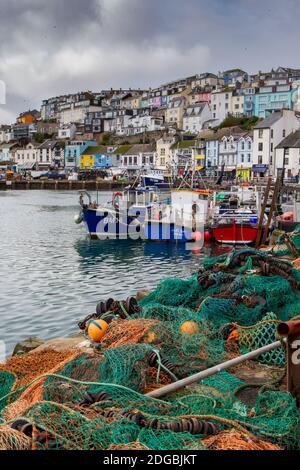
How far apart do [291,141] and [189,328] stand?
200 feet

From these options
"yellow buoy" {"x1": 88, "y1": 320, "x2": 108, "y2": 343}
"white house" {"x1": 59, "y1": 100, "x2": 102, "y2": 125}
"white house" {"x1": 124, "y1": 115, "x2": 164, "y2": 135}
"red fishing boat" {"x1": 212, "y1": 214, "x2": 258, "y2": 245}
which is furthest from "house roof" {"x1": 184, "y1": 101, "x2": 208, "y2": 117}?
"yellow buoy" {"x1": 88, "y1": 320, "x2": 108, "y2": 343}

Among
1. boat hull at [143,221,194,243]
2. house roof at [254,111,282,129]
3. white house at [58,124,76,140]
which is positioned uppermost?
white house at [58,124,76,140]

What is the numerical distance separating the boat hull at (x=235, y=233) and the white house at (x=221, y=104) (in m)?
80.6

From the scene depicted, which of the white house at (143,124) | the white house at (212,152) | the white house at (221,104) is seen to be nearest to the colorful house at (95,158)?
the white house at (143,124)

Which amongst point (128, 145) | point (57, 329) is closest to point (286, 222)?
point (57, 329)

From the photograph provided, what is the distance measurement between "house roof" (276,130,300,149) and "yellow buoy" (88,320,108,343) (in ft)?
194

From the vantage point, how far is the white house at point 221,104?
103 m

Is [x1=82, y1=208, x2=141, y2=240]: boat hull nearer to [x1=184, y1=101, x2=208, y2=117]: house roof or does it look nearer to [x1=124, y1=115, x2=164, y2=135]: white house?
[x1=184, y1=101, x2=208, y2=117]: house roof

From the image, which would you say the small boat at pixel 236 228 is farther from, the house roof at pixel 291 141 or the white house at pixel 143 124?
the white house at pixel 143 124

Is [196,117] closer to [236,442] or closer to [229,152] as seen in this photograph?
[229,152]

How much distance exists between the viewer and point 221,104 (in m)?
104

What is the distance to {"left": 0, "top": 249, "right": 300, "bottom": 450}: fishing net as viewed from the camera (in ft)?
12.3

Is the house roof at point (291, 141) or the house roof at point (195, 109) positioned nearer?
the house roof at point (291, 141)

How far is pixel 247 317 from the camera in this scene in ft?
25.1
